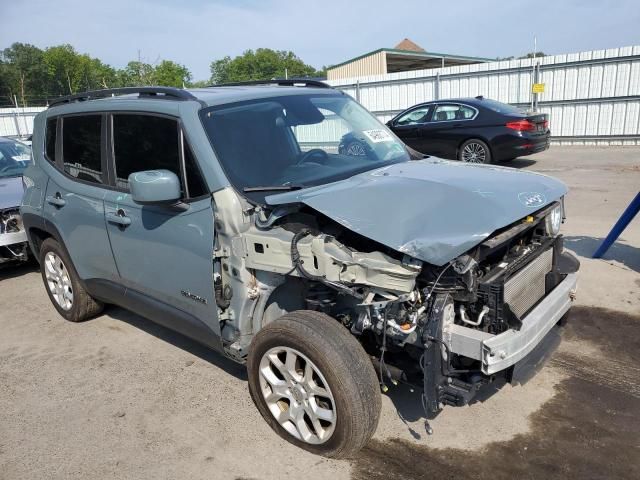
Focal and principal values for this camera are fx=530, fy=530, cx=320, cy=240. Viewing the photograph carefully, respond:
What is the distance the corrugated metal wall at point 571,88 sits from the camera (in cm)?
1505

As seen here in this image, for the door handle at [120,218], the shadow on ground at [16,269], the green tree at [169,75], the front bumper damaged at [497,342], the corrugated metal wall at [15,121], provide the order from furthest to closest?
the green tree at [169,75] → the corrugated metal wall at [15,121] → the shadow on ground at [16,269] → the door handle at [120,218] → the front bumper damaged at [497,342]

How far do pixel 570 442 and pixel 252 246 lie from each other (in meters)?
2.13

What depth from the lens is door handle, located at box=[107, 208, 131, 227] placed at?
12.3ft

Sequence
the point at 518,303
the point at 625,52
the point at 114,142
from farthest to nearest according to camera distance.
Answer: the point at 625,52 < the point at 114,142 < the point at 518,303

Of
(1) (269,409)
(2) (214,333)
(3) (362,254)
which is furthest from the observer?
(2) (214,333)

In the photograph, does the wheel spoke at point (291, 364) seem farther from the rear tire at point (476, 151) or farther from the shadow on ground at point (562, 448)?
the rear tire at point (476, 151)

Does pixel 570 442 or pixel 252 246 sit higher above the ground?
pixel 252 246

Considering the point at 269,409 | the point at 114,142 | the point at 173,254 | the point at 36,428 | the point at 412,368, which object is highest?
the point at 114,142

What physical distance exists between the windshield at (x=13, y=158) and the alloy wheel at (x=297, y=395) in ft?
19.9

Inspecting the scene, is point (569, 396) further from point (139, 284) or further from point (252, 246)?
point (139, 284)

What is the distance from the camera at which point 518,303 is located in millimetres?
2941

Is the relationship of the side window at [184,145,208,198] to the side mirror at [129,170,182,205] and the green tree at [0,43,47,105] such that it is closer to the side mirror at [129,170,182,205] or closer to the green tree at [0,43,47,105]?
the side mirror at [129,170,182,205]

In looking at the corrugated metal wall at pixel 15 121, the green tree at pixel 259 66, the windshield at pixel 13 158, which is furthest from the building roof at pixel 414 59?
the green tree at pixel 259 66

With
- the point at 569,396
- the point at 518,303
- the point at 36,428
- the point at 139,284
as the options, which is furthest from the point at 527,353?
the point at 36,428
